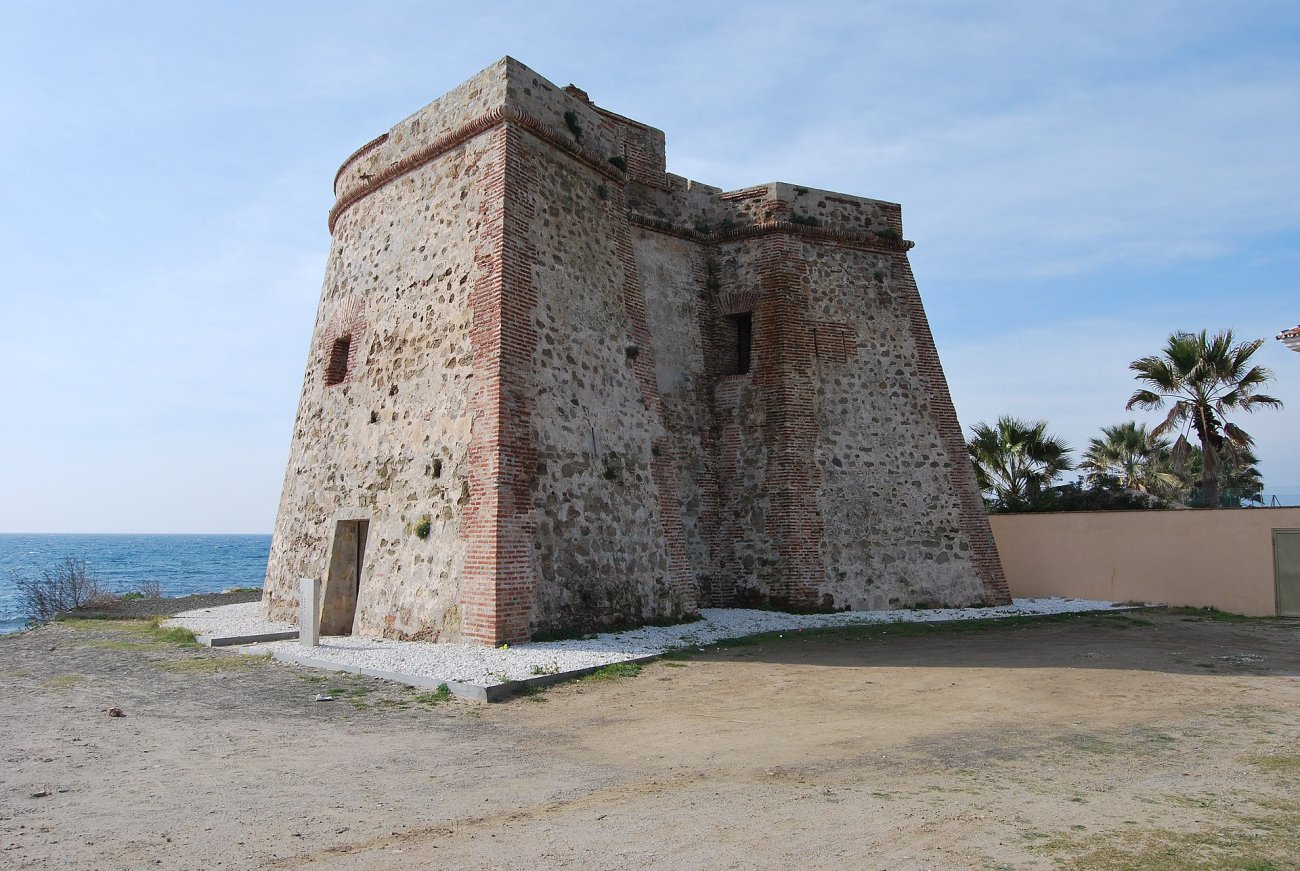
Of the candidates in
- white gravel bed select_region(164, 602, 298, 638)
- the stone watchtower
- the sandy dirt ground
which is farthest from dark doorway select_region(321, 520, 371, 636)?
the sandy dirt ground

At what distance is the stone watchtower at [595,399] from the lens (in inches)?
430

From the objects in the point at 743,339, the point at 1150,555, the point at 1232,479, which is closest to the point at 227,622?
the point at 743,339

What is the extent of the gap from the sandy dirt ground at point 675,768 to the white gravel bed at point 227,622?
8.58 feet

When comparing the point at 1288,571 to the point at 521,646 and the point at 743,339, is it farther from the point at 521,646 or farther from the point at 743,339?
the point at 521,646

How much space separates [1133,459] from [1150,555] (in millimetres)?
11383

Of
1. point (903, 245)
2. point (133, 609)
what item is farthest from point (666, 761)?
point (133, 609)

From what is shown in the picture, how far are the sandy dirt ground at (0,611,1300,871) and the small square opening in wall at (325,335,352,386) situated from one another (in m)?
5.72

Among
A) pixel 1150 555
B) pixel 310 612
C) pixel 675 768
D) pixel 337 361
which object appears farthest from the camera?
pixel 1150 555

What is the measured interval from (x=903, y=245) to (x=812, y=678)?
1081 cm

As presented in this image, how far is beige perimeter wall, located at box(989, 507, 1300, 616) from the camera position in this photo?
51.9ft

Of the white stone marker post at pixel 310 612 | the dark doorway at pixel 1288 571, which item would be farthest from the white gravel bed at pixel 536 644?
the dark doorway at pixel 1288 571

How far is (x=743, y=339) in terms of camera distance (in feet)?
53.9

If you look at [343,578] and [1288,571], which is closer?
[343,578]

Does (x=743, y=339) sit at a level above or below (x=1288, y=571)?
above
